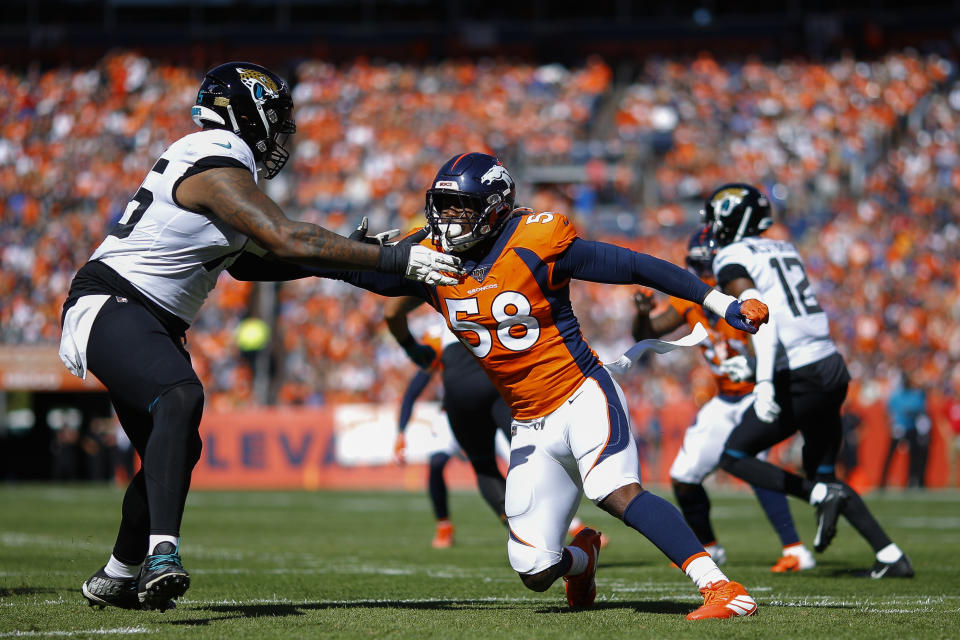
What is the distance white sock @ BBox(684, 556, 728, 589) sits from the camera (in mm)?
4523

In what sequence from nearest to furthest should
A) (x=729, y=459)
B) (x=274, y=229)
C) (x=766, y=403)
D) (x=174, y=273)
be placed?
(x=274, y=229) < (x=174, y=273) < (x=766, y=403) < (x=729, y=459)

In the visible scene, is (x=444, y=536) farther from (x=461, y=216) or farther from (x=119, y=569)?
(x=461, y=216)

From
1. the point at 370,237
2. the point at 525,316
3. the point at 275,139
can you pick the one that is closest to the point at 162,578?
the point at 370,237

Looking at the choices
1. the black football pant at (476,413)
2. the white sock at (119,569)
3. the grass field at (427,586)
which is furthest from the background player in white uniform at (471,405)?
the white sock at (119,569)

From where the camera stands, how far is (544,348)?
16.0 ft

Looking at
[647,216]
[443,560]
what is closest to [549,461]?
[443,560]

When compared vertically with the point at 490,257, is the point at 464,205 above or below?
above

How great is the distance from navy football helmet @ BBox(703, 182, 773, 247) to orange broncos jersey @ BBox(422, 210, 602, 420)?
2564 millimetres

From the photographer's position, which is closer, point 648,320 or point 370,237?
point 370,237

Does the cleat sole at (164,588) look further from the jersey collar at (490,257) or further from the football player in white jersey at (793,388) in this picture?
the football player in white jersey at (793,388)

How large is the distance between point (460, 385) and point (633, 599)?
259 centimetres

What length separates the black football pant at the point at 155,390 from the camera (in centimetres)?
434

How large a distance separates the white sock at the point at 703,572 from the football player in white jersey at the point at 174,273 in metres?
1.44

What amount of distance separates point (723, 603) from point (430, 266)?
1680 millimetres
